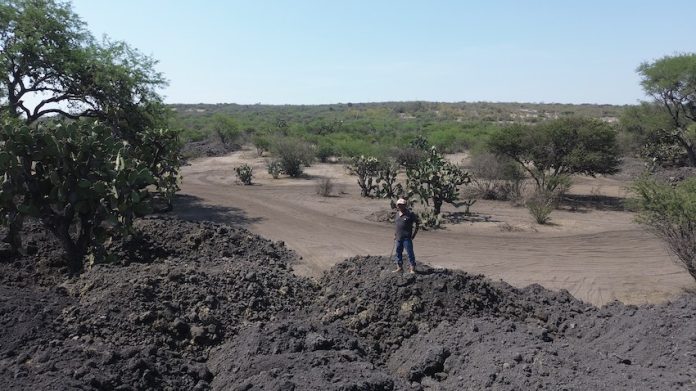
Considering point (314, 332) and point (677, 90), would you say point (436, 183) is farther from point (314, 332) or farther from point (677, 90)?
point (677, 90)

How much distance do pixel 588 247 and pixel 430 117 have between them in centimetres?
7312

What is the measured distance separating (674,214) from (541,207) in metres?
7.90

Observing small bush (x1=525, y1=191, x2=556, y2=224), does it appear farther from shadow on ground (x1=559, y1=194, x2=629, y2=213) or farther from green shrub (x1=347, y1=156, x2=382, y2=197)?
green shrub (x1=347, y1=156, x2=382, y2=197)

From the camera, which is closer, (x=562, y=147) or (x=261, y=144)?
(x=562, y=147)

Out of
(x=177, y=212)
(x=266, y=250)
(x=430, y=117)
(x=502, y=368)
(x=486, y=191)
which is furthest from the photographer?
(x=430, y=117)

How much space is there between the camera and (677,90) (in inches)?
1340

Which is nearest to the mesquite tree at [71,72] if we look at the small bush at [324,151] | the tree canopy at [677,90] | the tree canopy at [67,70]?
the tree canopy at [67,70]

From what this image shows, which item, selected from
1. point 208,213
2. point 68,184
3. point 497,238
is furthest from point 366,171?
point 68,184

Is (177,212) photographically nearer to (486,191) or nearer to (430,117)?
(486,191)

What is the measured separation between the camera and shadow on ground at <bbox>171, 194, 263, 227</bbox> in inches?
739

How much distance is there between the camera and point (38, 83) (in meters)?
21.5

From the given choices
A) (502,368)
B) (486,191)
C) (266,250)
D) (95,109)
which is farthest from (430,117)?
(502,368)

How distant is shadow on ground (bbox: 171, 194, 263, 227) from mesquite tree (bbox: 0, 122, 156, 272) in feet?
22.5

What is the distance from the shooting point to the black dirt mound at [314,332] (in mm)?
6473
